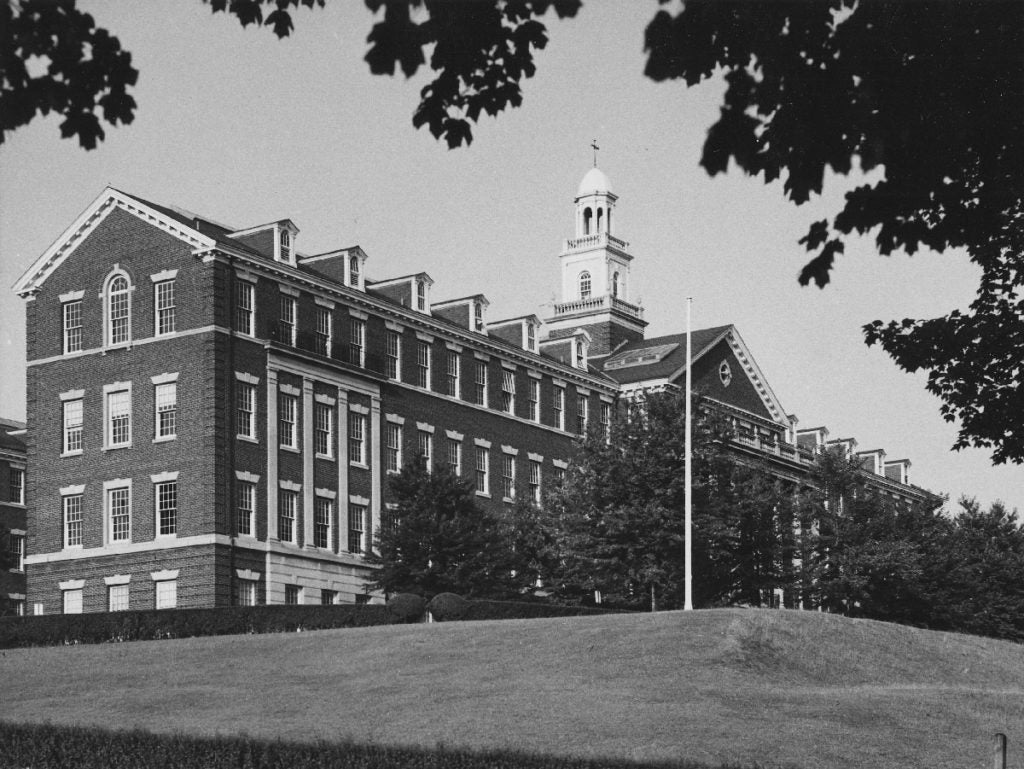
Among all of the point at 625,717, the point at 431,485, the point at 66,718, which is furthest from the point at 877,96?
the point at 431,485

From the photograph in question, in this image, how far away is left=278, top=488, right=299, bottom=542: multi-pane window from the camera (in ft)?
200

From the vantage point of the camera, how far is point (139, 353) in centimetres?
6072

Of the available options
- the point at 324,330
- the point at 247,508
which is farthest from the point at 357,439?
the point at 247,508

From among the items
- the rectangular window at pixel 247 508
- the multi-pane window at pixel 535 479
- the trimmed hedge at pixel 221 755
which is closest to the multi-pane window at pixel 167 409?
the rectangular window at pixel 247 508

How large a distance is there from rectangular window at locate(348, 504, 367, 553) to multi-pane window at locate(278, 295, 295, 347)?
6.71 meters

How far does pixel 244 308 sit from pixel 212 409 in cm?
420

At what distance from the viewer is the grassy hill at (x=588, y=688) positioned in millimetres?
30734


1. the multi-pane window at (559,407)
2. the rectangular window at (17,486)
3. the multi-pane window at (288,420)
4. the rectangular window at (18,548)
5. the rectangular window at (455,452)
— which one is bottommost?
the rectangular window at (18,548)

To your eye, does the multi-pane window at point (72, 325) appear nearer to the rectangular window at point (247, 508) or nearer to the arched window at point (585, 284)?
the rectangular window at point (247, 508)

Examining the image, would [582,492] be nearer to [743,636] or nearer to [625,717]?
[743,636]

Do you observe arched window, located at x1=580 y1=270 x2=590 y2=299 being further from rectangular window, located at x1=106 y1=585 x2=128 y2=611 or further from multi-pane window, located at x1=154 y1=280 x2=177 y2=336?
rectangular window, located at x1=106 y1=585 x2=128 y2=611

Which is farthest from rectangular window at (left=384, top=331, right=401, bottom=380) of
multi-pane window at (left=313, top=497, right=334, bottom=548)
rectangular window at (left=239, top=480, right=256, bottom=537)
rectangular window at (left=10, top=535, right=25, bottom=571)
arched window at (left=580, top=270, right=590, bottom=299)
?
arched window at (left=580, top=270, right=590, bottom=299)

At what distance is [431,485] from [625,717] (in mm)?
24944

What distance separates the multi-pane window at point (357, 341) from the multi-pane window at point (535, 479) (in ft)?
39.2
